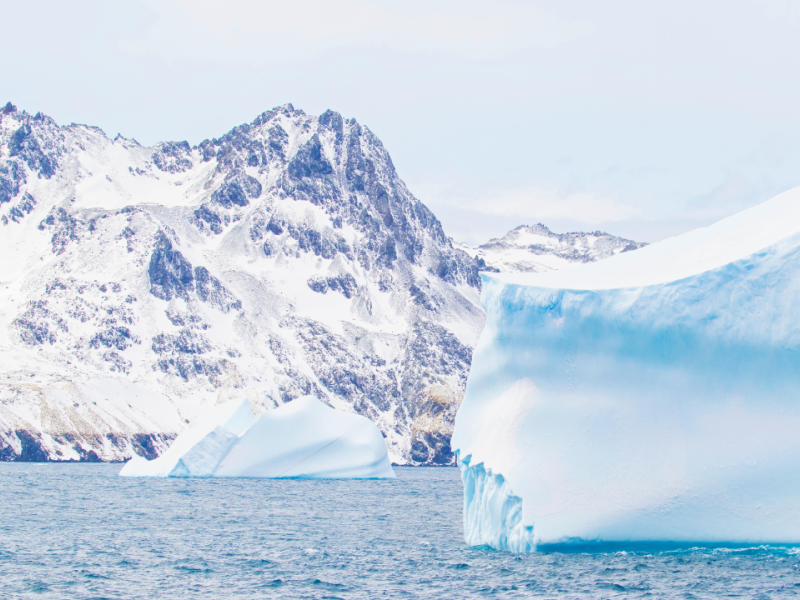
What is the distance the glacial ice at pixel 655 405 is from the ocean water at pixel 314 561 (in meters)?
1.55

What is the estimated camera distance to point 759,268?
3127 centimetres

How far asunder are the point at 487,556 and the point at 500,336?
330 inches

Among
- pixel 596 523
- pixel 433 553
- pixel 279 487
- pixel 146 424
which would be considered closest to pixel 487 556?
pixel 433 553

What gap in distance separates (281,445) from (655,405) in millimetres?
60459

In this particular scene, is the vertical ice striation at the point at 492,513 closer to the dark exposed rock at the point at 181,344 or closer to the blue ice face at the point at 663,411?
the blue ice face at the point at 663,411

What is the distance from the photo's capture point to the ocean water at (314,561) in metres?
27.8

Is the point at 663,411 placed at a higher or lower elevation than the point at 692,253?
lower

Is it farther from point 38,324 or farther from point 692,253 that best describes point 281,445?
point 38,324

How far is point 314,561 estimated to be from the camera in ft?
116

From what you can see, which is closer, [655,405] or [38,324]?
[655,405]

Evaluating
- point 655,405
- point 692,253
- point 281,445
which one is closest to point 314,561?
point 655,405

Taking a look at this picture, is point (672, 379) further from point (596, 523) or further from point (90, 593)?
point (90, 593)

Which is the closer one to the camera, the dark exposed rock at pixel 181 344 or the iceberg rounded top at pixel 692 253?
the iceberg rounded top at pixel 692 253

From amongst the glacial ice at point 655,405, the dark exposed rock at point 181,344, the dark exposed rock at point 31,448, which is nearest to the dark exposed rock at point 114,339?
the dark exposed rock at point 181,344
